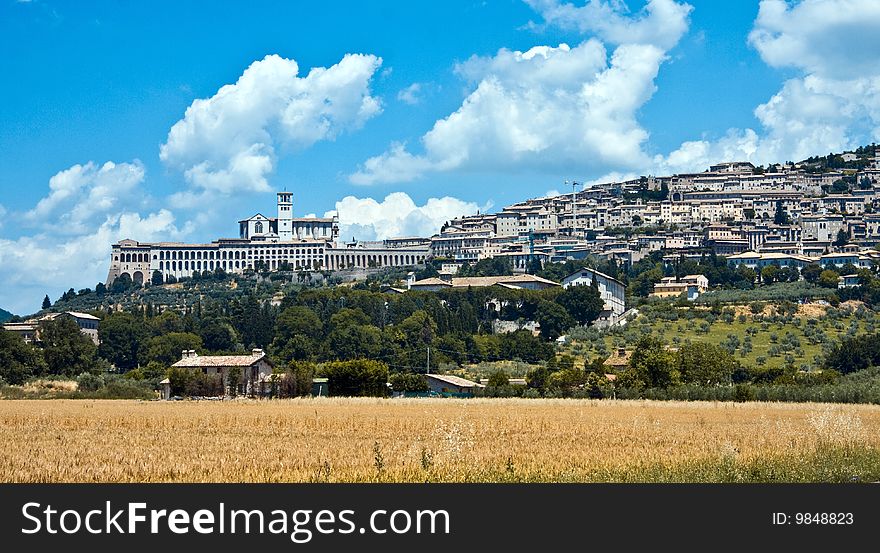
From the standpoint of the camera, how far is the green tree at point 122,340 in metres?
97.2

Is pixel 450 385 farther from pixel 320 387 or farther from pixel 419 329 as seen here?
pixel 419 329

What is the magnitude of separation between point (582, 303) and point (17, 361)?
5256 centimetres

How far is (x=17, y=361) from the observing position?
70062 mm

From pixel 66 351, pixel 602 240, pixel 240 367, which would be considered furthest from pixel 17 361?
pixel 602 240

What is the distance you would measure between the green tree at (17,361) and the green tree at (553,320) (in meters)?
41.5

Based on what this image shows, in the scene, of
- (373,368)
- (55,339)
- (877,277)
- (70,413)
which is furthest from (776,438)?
(877,277)

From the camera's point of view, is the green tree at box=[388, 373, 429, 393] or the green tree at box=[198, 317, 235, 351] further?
the green tree at box=[198, 317, 235, 351]

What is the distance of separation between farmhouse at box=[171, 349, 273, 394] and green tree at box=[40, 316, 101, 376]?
8.39m

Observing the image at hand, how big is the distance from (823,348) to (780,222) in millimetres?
97868

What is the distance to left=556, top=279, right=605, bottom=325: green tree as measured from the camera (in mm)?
110250

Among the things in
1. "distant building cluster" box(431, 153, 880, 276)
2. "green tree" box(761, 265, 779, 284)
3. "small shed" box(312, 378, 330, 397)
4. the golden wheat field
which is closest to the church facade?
"distant building cluster" box(431, 153, 880, 276)

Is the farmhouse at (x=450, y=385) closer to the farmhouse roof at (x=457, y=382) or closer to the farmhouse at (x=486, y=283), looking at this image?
the farmhouse roof at (x=457, y=382)

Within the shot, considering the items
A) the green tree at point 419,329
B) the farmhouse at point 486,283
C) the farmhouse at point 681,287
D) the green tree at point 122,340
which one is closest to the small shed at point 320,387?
the green tree at point 419,329

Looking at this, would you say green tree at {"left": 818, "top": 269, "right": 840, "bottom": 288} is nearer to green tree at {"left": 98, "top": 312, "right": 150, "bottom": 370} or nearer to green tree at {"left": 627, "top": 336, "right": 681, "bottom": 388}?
green tree at {"left": 98, "top": 312, "right": 150, "bottom": 370}
